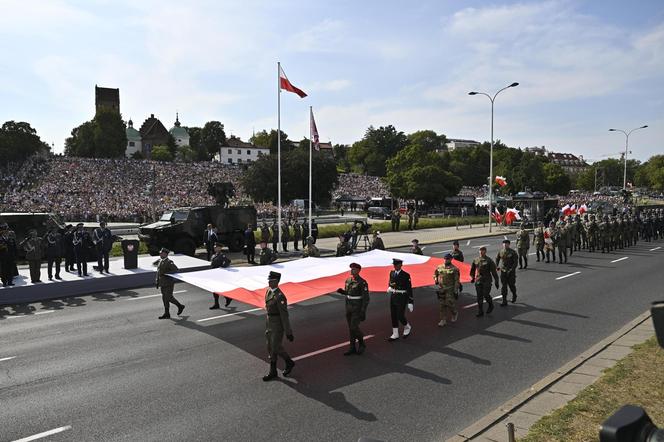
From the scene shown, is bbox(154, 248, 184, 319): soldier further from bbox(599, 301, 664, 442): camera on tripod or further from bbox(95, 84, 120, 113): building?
bbox(95, 84, 120, 113): building

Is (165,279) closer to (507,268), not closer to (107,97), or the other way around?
(507,268)

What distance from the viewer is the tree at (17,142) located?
80.2 meters

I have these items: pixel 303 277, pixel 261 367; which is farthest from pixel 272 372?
pixel 303 277

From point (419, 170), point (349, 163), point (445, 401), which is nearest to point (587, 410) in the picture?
point (445, 401)

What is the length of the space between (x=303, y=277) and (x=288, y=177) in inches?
1979

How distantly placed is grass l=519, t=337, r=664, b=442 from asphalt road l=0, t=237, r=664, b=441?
3.36 ft

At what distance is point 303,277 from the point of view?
1230 centimetres

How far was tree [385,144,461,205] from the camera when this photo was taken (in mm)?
66062

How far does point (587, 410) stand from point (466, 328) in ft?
16.6

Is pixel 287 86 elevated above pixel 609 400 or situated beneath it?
elevated above

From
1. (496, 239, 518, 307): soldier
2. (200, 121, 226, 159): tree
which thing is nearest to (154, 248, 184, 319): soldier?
(496, 239, 518, 307): soldier

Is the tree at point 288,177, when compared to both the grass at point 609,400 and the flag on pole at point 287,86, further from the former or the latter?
the grass at point 609,400

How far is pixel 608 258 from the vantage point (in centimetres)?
2467

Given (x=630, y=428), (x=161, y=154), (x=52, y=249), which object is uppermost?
(x=161, y=154)
